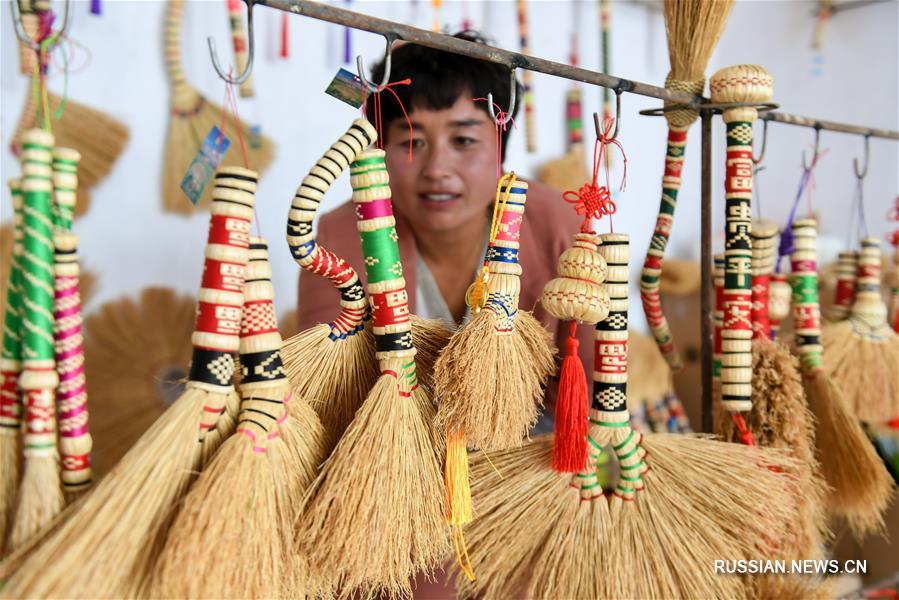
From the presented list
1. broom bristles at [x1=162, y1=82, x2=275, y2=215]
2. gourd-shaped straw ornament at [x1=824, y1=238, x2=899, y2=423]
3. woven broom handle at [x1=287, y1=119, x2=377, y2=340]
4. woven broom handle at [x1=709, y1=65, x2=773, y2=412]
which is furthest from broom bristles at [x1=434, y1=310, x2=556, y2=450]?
broom bristles at [x1=162, y1=82, x2=275, y2=215]

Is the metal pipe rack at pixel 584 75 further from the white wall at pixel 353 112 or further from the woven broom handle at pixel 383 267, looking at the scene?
the white wall at pixel 353 112

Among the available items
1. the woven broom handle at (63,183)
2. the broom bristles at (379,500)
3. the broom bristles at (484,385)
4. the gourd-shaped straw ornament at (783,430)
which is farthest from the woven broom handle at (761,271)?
the woven broom handle at (63,183)

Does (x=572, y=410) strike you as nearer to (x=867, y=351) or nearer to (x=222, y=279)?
(x=222, y=279)

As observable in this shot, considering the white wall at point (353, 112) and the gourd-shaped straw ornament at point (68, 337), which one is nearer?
the gourd-shaped straw ornament at point (68, 337)

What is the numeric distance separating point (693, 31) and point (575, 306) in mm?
440

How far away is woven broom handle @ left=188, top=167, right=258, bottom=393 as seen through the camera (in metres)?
0.59

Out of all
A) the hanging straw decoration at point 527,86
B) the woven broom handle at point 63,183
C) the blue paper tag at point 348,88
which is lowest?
the woven broom handle at point 63,183

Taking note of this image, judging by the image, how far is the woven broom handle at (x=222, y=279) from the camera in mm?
586

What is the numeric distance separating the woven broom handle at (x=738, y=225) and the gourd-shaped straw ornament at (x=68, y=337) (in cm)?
75

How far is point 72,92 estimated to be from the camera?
1677 millimetres

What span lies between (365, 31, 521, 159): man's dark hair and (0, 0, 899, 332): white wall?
86cm

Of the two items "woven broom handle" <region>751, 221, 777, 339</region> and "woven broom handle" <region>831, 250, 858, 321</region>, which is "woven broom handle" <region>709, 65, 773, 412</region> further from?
"woven broom handle" <region>831, 250, 858, 321</region>

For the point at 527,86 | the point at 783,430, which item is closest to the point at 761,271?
the point at 783,430

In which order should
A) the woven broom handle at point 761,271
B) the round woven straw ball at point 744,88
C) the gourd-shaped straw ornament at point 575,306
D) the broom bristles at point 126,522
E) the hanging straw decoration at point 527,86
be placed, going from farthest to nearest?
the hanging straw decoration at point 527,86
the woven broom handle at point 761,271
the round woven straw ball at point 744,88
the gourd-shaped straw ornament at point 575,306
the broom bristles at point 126,522
